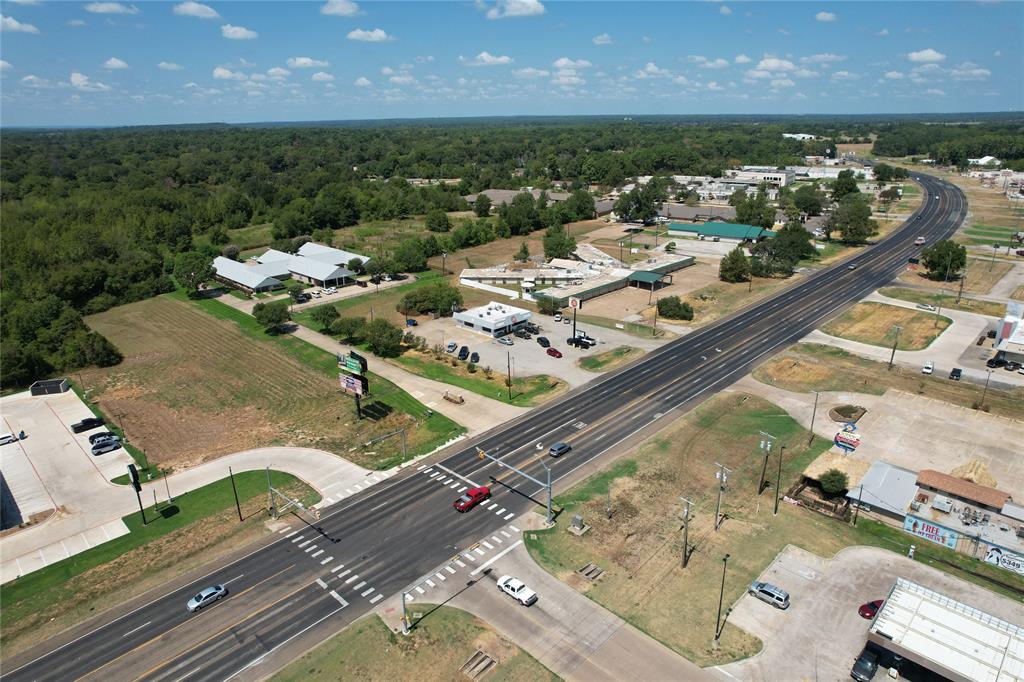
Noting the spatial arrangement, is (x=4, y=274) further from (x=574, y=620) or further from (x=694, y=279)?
(x=694, y=279)

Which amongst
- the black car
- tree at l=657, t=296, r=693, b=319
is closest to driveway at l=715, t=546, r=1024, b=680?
tree at l=657, t=296, r=693, b=319

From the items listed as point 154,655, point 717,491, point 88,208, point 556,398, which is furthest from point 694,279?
point 88,208

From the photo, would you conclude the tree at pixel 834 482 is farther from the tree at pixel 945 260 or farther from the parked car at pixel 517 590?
the tree at pixel 945 260

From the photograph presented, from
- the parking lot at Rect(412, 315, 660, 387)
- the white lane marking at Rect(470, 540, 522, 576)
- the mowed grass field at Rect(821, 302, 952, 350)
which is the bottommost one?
the white lane marking at Rect(470, 540, 522, 576)

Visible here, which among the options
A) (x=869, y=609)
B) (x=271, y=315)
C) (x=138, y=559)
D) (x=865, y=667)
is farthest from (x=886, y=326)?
(x=138, y=559)

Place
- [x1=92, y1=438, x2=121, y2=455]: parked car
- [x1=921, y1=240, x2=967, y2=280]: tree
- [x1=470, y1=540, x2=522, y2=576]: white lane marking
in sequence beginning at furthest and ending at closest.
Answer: [x1=921, y1=240, x2=967, y2=280]: tree, [x1=92, y1=438, x2=121, y2=455]: parked car, [x1=470, y1=540, x2=522, y2=576]: white lane marking

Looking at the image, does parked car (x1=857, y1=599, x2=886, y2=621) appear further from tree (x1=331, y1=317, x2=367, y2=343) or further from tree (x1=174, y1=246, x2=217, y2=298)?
tree (x1=174, y1=246, x2=217, y2=298)
